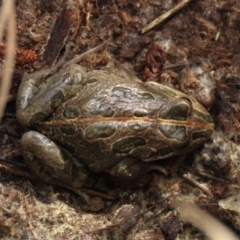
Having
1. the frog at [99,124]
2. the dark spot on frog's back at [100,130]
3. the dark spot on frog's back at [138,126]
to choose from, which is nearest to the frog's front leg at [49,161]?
the frog at [99,124]

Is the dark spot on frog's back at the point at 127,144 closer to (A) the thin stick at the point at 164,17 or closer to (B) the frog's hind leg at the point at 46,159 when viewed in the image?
(B) the frog's hind leg at the point at 46,159

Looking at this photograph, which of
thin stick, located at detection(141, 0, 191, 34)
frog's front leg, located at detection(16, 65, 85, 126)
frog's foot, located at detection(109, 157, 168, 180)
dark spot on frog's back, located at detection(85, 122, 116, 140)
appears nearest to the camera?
dark spot on frog's back, located at detection(85, 122, 116, 140)

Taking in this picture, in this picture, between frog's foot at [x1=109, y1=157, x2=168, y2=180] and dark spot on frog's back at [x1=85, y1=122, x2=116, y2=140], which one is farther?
frog's foot at [x1=109, y1=157, x2=168, y2=180]

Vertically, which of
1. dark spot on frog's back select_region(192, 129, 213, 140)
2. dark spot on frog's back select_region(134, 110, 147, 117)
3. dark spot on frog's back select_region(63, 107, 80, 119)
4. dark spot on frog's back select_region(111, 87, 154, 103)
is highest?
dark spot on frog's back select_region(111, 87, 154, 103)

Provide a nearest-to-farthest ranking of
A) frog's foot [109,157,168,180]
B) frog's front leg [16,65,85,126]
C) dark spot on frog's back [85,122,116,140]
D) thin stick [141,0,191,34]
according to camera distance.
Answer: dark spot on frog's back [85,122,116,140], frog's front leg [16,65,85,126], frog's foot [109,157,168,180], thin stick [141,0,191,34]

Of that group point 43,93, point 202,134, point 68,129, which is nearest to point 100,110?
point 68,129

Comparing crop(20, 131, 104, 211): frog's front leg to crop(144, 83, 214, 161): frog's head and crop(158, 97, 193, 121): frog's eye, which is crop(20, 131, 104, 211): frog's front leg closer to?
crop(144, 83, 214, 161): frog's head

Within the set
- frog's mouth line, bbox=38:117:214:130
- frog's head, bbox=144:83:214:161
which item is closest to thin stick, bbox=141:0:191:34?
frog's head, bbox=144:83:214:161
